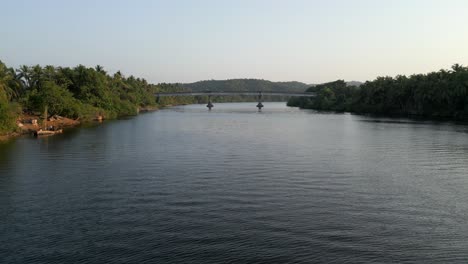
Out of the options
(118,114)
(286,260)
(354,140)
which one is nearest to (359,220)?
(286,260)

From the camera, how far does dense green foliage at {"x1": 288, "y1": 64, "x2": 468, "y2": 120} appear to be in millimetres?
117625

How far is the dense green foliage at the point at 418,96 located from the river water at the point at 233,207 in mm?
74804

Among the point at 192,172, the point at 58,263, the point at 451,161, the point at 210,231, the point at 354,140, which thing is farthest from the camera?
the point at 354,140

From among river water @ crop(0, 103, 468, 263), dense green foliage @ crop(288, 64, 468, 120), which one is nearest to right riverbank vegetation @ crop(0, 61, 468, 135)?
dense green foliage @ crop(288, 64, 468, 120)

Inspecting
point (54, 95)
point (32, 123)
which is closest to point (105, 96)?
point (54, 95)

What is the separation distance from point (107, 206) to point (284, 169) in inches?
705

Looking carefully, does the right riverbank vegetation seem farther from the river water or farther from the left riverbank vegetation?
the river water

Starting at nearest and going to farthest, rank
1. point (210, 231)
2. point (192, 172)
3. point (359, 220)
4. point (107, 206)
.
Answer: point (210, 231), point (359, 220), point (107, 206), point (192, 172)

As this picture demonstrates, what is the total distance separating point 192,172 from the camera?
3881 cm

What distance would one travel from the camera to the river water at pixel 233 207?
2042 centimetres

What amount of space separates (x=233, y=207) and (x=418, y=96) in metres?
121

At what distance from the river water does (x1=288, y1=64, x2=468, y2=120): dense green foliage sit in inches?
2945

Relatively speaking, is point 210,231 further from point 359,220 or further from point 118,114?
point 118,114

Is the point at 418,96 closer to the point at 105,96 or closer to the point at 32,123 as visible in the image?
the point at 105,96
